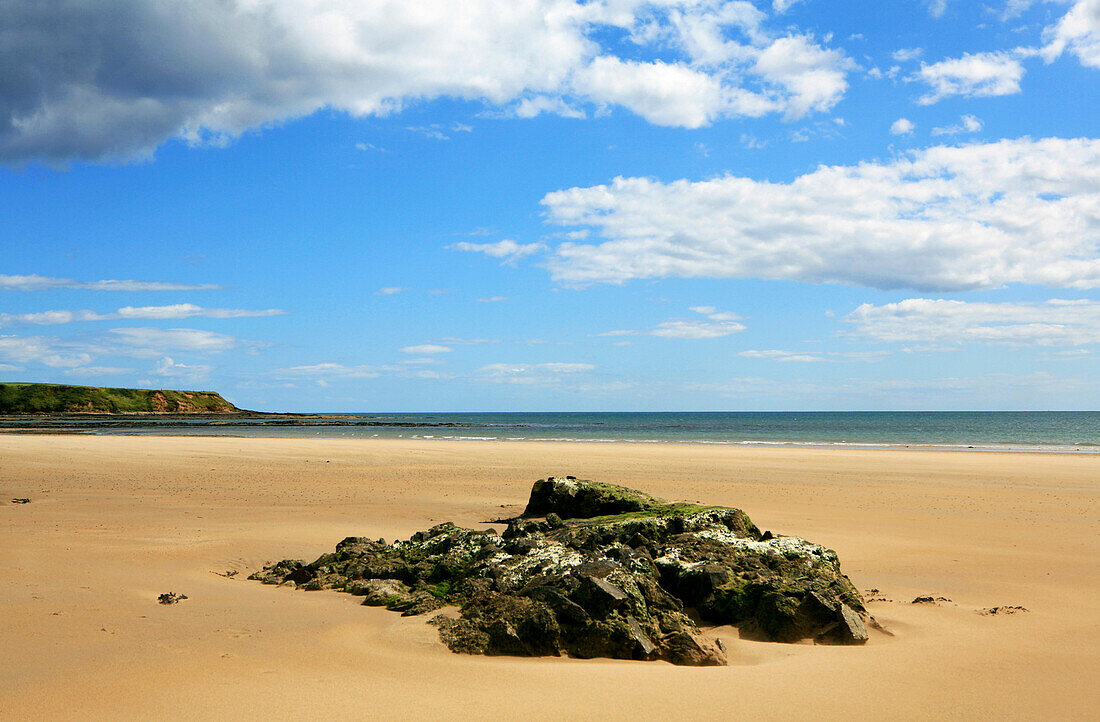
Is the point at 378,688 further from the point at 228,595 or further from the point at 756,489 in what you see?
the point at 756,489

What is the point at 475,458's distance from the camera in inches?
1131

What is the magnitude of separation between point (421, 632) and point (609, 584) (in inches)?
59.3

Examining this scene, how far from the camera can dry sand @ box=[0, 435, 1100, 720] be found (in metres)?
4.05

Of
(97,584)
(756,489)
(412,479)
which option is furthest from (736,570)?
(412,479)

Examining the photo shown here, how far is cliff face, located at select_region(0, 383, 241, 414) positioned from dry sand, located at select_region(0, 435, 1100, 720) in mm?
125686

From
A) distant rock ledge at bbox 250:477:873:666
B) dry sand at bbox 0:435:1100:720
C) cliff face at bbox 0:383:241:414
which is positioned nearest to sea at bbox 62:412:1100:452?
dry sand at bbox 0:435:1100:720

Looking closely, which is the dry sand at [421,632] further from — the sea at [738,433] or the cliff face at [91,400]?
the cliff face at [91,400]

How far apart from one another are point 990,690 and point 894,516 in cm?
996

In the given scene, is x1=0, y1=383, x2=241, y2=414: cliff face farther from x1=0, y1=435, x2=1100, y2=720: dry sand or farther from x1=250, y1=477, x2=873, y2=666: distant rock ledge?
x1=250, y1=477, x2=873, y2=666: distant rock ledge

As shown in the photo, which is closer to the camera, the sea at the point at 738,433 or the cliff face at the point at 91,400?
the sea at the point at 738,433

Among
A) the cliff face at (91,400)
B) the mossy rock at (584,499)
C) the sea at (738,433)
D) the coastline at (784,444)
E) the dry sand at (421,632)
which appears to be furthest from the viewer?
the cliff face at (91,400)

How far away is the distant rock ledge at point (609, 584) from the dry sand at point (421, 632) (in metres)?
0.25

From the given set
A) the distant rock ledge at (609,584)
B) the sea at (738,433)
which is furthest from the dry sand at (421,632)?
the sea at (738,433)

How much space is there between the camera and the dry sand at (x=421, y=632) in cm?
405
